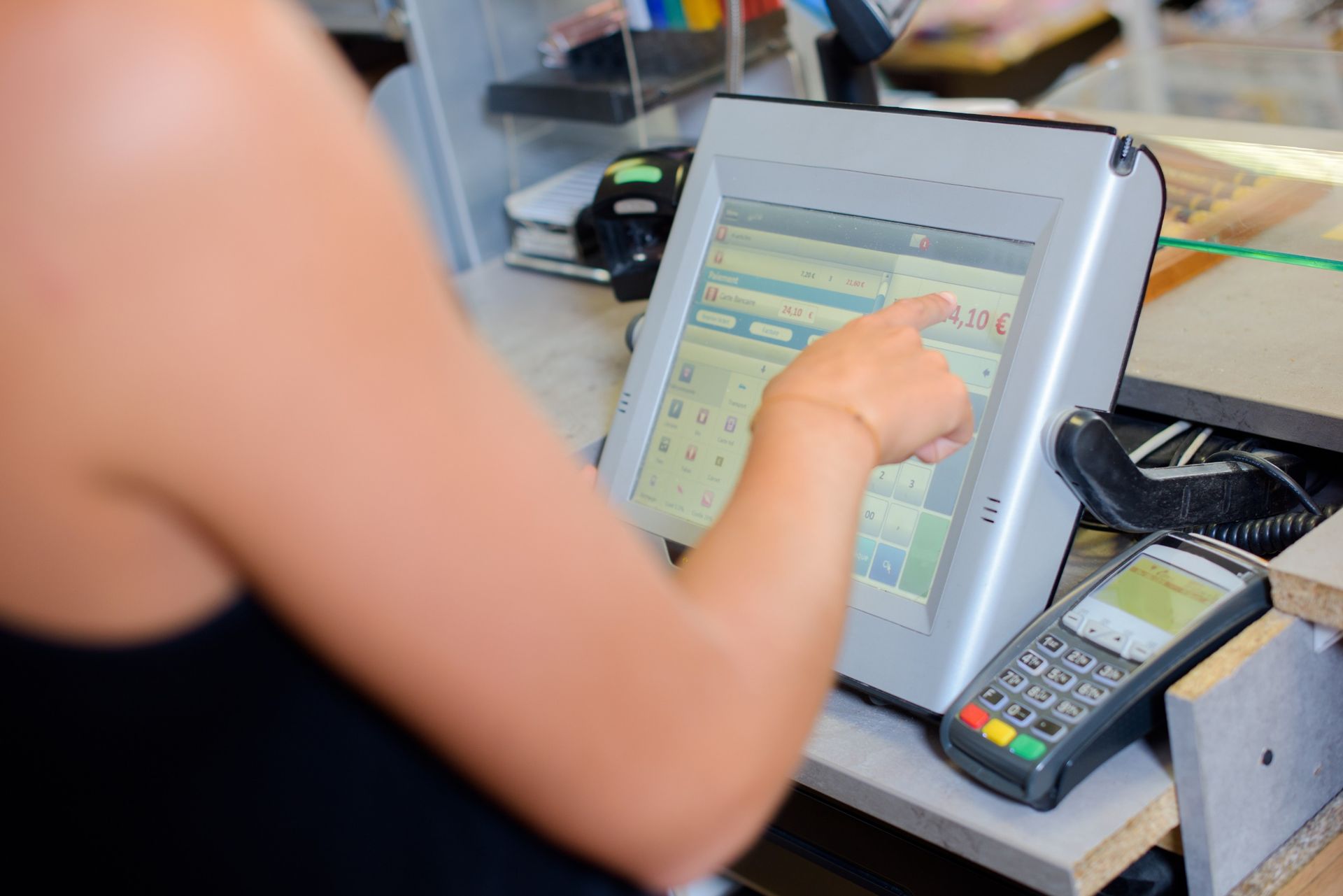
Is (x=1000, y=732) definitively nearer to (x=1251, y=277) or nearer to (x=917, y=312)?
(x=917, y=312)

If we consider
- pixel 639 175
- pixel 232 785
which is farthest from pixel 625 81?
pixel 232 785

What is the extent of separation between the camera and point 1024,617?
0.74 m

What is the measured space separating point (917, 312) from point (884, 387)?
0.11 metres

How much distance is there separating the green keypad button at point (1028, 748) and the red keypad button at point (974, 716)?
2 centimetres

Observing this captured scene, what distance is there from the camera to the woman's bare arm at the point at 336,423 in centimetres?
34

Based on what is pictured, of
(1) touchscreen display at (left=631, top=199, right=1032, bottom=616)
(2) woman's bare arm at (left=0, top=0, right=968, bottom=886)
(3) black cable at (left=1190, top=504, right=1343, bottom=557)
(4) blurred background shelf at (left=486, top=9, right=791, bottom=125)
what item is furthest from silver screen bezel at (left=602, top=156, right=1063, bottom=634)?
(4) blurred background shelf at (left=486, top=9, right=791, bottom=125)

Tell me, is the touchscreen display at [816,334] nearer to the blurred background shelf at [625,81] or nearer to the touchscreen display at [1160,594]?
the touchscreen display at [1160,594]

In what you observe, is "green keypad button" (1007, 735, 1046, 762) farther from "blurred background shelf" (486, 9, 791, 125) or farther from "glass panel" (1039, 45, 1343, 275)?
"blurred background shelf" (486, 9, 791, 125)

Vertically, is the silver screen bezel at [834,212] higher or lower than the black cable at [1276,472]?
higher

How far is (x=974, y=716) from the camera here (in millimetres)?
693

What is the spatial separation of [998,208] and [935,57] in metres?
2.80

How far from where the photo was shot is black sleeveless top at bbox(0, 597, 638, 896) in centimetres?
40

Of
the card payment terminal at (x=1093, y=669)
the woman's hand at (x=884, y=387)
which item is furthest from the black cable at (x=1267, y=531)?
the woman's hand at (x=884, y=387)

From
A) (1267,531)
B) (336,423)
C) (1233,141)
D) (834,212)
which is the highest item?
(336,423)
